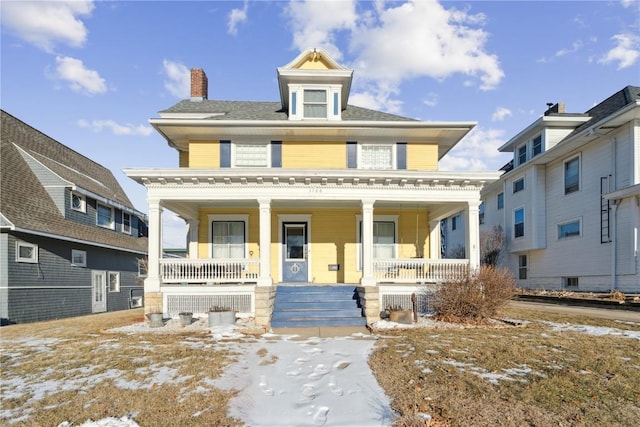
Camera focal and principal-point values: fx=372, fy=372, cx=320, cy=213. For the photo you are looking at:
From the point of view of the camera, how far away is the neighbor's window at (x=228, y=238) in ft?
46.1

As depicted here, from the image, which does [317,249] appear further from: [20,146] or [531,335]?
[20,146]

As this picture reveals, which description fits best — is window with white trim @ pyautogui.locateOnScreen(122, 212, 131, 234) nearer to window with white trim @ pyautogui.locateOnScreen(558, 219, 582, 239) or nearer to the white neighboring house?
the white neighboring house

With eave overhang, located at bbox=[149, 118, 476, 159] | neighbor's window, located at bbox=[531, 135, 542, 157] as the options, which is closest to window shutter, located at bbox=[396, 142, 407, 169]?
eave overhang, located at bbox=[149, 118, 476, 159]

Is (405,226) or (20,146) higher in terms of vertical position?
(20,146)

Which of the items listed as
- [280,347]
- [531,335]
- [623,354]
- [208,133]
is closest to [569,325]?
[531,335]

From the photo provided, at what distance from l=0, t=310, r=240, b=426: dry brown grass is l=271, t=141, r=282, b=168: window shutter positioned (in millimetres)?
7130

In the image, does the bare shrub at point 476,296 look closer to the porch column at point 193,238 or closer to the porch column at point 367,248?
the porch column at point 367,248

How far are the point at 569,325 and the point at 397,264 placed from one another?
4861 millimetres

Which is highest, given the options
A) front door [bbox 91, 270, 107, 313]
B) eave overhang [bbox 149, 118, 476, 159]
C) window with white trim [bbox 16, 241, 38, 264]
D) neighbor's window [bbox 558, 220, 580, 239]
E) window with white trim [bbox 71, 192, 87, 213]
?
eave overhang [bbox 149, 118, 476, 159]

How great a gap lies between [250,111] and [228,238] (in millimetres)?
5300

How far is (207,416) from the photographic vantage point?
4156 mm

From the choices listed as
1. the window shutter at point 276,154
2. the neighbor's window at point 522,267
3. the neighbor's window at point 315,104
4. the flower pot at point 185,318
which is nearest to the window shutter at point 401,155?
the neighbor's window at point 315,104

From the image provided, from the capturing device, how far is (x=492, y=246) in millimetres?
24094

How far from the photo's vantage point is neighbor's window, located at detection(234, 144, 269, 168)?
13758 millimetres
